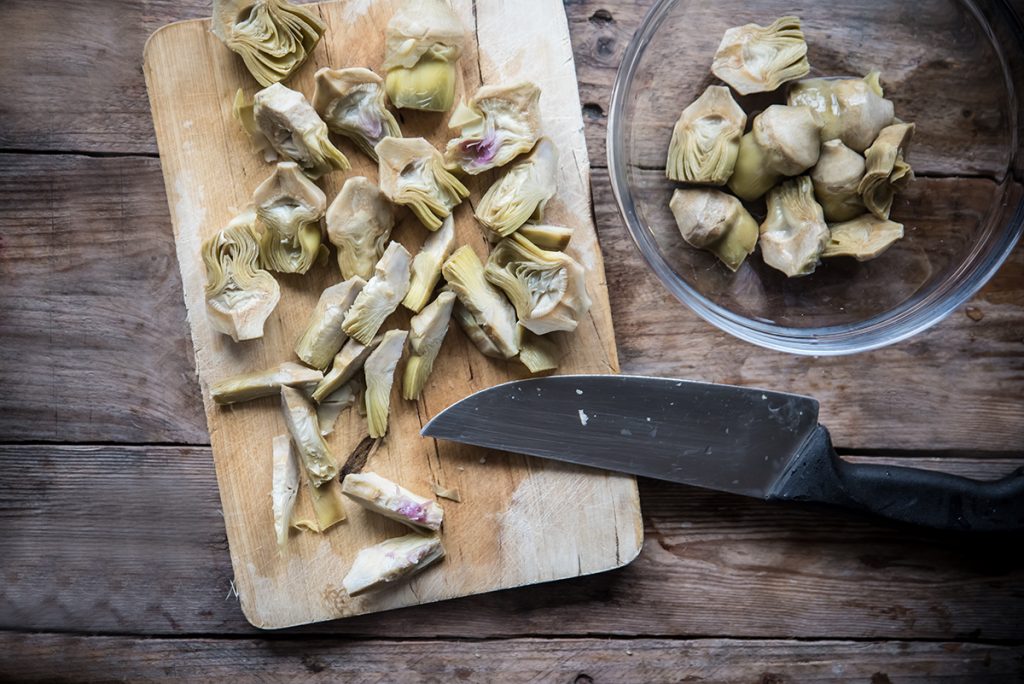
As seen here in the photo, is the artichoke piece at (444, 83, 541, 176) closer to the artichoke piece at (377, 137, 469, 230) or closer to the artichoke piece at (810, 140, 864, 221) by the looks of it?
the artichoke piece at (377, 137, 469, 230)

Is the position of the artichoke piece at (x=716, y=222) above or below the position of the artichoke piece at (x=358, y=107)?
below

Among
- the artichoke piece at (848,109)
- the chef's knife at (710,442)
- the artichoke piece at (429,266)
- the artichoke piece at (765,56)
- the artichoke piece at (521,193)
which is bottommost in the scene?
the chef's knife at (710,442)

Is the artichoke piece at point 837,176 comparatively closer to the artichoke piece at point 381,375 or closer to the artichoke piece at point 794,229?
the artichoke piece at point 794,229

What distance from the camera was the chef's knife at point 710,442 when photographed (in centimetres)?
138

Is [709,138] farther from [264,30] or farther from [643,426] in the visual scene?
[264,30]

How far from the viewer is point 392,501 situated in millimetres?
1381

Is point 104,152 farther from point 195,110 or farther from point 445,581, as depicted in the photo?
point 445,581

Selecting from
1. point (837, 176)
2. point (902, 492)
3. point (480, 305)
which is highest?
point (837, 176)

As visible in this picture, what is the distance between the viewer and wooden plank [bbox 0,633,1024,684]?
1517 mm

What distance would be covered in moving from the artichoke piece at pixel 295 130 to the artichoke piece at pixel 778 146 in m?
0.72

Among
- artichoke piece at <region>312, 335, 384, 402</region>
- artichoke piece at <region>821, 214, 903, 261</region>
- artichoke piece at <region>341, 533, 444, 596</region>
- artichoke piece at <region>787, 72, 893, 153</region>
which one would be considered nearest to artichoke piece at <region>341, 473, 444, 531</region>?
artichoke piece at <region>341, 533, 444, 596</region>

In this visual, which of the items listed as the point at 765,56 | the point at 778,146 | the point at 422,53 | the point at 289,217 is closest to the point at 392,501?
the point at 289,217

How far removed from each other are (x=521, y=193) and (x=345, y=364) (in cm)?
44

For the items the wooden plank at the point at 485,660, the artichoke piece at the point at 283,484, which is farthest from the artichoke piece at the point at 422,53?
the wooden plank at the point at 485,660
